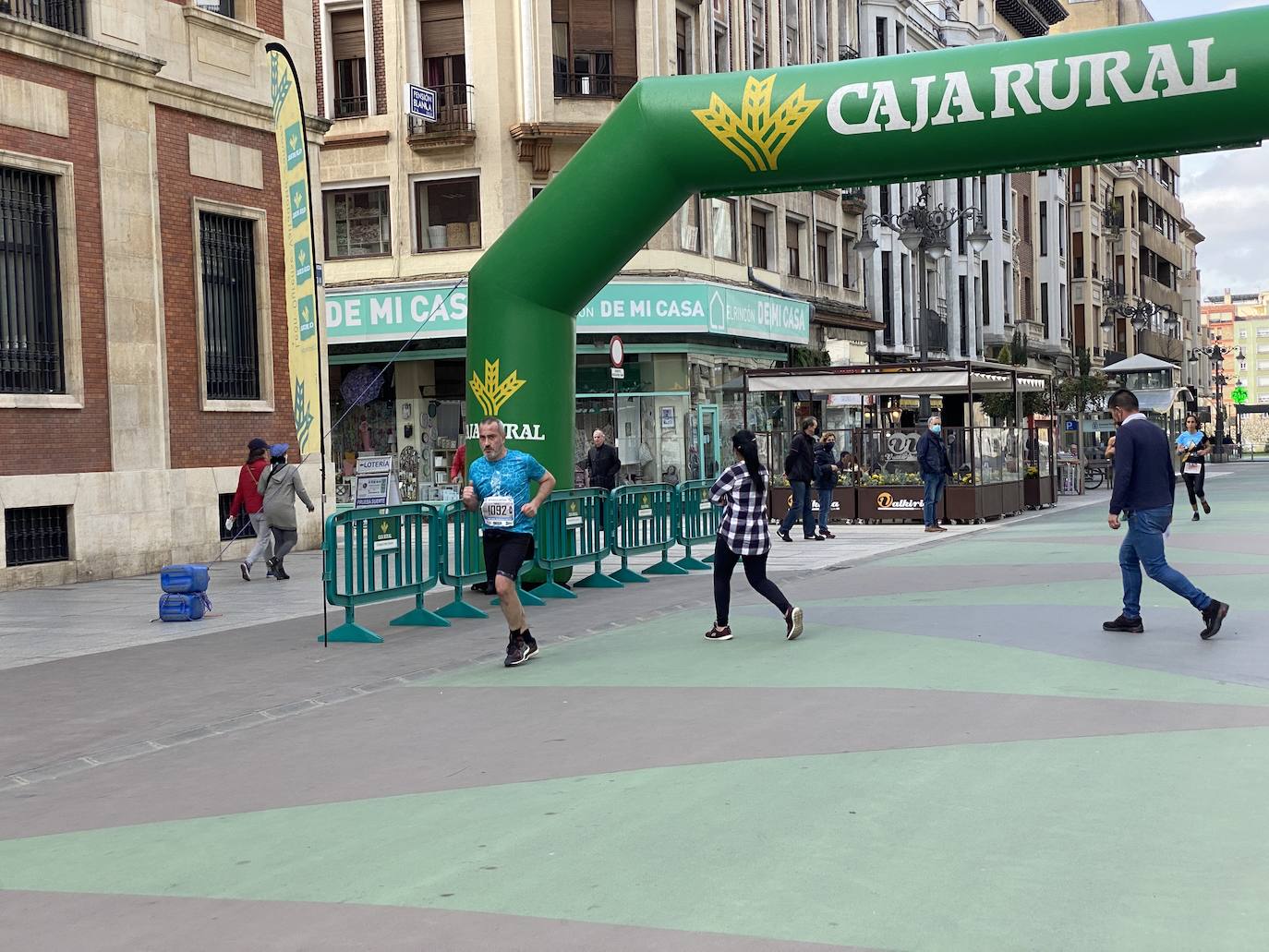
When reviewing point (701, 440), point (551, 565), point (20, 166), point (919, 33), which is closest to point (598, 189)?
point (551, 565)

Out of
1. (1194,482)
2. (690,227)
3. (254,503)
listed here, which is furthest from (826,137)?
(690,227)

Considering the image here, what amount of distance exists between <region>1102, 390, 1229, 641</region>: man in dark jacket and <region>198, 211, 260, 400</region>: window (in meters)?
13.3

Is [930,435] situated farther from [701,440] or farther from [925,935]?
[925,935]

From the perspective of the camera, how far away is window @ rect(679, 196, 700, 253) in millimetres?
32969

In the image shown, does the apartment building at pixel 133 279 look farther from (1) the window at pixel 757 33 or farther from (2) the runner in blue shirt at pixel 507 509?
(1) the window at pixel 757 33

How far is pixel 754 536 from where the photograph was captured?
11.8 m

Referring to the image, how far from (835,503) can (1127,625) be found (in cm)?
1582

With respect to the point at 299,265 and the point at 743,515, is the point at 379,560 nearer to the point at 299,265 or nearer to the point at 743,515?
the point at 299,265

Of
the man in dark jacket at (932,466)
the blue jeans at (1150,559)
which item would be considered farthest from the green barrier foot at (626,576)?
the man in dark jacket at (932,466)

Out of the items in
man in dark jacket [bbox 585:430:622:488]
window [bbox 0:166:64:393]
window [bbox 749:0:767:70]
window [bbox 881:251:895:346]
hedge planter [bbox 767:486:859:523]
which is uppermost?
window [bbox 749:0:767:70]

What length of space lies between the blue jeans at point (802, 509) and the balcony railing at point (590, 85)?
1231 centimetres

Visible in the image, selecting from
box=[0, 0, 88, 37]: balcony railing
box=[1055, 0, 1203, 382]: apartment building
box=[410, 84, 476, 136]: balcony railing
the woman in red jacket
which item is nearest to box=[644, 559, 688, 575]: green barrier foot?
the woman in red jacket

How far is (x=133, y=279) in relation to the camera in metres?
18.9

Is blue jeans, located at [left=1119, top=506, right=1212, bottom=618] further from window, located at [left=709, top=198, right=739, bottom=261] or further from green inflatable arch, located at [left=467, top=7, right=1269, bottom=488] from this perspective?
window, located at [left=709, top=198, right=739, bottom=261]
